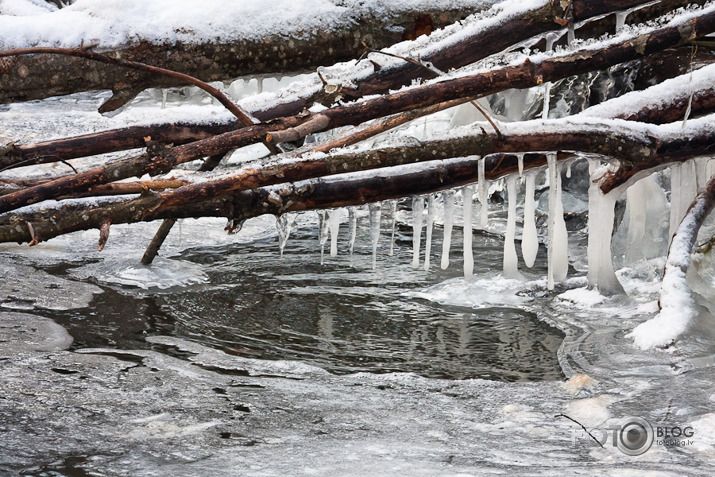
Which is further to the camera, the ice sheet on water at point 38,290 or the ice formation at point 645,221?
the ice formation at point 645,221

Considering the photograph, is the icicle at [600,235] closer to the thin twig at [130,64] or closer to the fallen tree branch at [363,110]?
the fallen tree branch at [363,110]

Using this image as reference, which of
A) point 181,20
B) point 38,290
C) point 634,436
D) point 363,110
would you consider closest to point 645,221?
point 363,110

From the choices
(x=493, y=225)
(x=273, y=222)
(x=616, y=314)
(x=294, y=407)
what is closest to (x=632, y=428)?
(x=294, y=407)

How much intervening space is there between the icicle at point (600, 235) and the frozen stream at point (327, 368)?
130 millimetres

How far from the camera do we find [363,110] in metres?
3.04

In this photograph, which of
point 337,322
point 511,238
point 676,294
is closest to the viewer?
point 676,294

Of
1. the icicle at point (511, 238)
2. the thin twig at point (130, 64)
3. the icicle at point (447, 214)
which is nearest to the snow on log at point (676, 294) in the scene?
the icicle at point (511, 238)

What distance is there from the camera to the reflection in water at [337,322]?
3607mm

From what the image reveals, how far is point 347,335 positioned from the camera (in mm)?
4039

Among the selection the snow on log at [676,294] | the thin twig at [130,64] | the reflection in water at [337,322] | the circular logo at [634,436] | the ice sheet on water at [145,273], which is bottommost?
the reflection in water at [337,322]

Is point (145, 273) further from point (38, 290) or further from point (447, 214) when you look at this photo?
point (447, 214)

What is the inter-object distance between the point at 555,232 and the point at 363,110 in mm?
1904

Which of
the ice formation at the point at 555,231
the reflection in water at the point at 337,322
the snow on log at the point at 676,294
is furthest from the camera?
the ice formation at the point at 555,231

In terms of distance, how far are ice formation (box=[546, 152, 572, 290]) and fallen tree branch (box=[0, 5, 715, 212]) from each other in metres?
0.82
